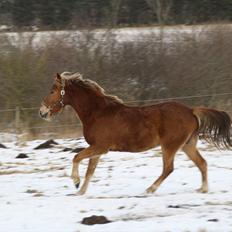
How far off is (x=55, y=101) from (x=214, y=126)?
232 cm

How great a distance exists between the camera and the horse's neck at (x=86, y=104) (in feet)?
30.9

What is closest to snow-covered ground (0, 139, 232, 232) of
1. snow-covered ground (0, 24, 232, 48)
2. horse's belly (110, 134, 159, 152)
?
horse's belly (110, 134, 159, 152)

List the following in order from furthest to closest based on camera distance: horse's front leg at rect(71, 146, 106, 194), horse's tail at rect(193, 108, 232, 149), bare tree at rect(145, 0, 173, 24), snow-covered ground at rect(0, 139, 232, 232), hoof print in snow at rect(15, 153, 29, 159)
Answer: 1. bare tree at rect(145, 0, 173, 24)
2. hoof print in snow at rect(15, 153, 29, 159)
3. horse's tail at rect(193, 108, 232, 149)
4. horse's front leg at rect(71, 146, 106, 194)
5. snow-covered ground at rect(0, 139, 232, 232)

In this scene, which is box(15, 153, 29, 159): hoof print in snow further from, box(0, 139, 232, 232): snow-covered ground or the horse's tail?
the horse's tail

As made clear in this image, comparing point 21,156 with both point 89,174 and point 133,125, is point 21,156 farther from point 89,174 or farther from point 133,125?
point 133,125

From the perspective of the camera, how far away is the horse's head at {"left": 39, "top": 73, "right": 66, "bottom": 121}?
31.2 feet

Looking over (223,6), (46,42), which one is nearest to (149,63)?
(46,42)

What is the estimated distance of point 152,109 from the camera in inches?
366

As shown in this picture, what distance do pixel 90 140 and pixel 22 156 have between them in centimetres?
461

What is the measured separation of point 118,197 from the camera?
8820 mm

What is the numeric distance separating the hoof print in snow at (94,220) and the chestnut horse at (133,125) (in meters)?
1.97

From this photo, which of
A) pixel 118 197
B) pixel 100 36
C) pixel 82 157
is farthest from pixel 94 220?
pixel 100 36

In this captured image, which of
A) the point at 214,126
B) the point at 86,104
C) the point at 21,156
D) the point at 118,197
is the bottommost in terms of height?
the point at 21,156

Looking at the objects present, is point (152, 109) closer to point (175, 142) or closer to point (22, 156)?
point (175, 142)
